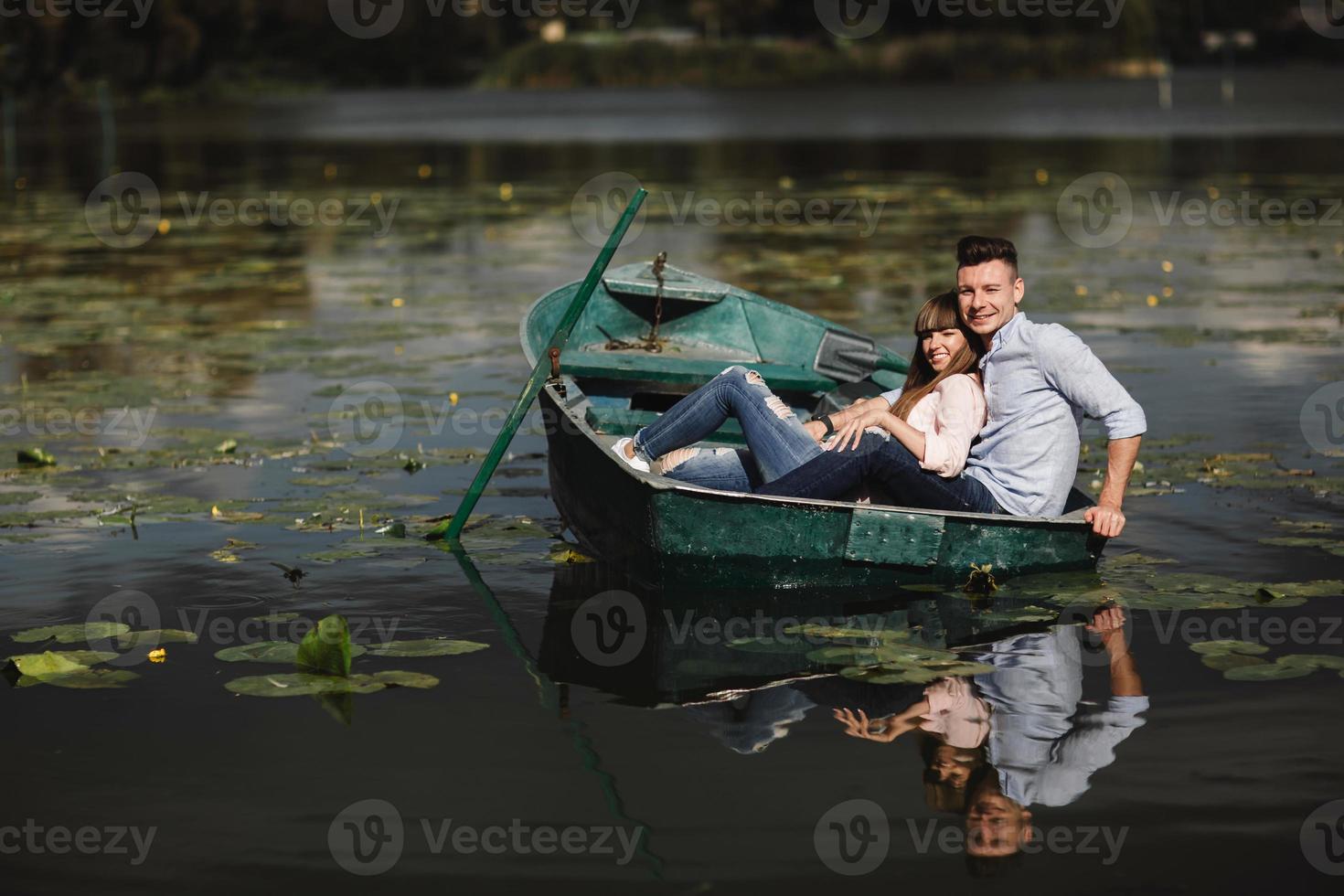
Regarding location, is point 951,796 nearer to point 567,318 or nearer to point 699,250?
point 567,318

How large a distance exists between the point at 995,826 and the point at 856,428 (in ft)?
7.49

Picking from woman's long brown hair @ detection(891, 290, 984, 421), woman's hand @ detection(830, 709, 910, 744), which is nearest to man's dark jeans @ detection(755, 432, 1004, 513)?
woman's long brown hair @ detection(891, 290, 984, 421)

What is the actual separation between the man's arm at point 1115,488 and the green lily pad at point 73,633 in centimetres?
380

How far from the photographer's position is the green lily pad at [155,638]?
703 centimetres

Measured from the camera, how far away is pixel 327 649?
256 inches

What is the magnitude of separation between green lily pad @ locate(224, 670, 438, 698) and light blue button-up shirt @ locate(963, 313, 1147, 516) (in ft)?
7.86

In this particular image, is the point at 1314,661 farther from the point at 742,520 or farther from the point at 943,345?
the point at 742,520

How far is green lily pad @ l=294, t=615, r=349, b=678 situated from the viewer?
644 cm

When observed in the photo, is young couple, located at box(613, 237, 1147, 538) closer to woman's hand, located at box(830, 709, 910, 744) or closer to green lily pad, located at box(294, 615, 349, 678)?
woman's hand, located at box(830, 709, 910, 744)

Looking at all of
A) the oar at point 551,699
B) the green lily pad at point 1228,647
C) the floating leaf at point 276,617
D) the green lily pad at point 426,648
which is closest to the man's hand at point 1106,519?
the green lily pad at point 1228,647

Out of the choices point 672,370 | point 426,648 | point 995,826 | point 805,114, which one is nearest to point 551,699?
point 426,648

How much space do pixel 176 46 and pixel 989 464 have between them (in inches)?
3016

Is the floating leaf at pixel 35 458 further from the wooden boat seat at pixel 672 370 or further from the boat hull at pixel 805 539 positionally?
the boat hull at pixel 805 539

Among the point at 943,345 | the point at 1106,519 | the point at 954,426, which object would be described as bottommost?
the point at 1106,519
